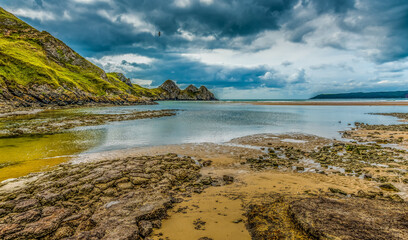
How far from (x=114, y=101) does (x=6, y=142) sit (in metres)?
109

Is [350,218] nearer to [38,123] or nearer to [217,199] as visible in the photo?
[217,199]

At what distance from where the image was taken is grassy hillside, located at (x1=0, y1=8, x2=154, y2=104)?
252 feet

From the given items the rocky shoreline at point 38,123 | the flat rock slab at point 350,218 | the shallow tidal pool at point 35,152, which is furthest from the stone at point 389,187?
the rocky shoreline at point 38,123

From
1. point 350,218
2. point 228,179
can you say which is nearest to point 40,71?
point 228,179

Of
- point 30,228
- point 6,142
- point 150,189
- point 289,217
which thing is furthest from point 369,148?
point 6,142

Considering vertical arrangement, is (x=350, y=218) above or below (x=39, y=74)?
below

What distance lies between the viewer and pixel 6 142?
21703mm

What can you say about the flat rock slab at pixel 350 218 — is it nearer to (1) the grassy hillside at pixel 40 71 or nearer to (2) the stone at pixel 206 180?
(2) the stone at pixel 206 180

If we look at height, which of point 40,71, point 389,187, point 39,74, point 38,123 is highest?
point 40,71

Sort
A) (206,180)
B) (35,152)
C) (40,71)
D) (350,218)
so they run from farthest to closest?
(40,71)
(35,152)
(206,180)
(350,218)

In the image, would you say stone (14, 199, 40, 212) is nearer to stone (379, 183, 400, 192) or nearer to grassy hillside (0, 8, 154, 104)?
stone (379, 183, 400, 192)

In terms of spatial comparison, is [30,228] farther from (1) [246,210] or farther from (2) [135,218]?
(1) [246,210]

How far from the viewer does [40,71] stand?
90.4 metres

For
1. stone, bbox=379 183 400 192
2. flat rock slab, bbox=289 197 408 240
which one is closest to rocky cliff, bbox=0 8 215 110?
flat rock slab, bbox=289 197 408 240
